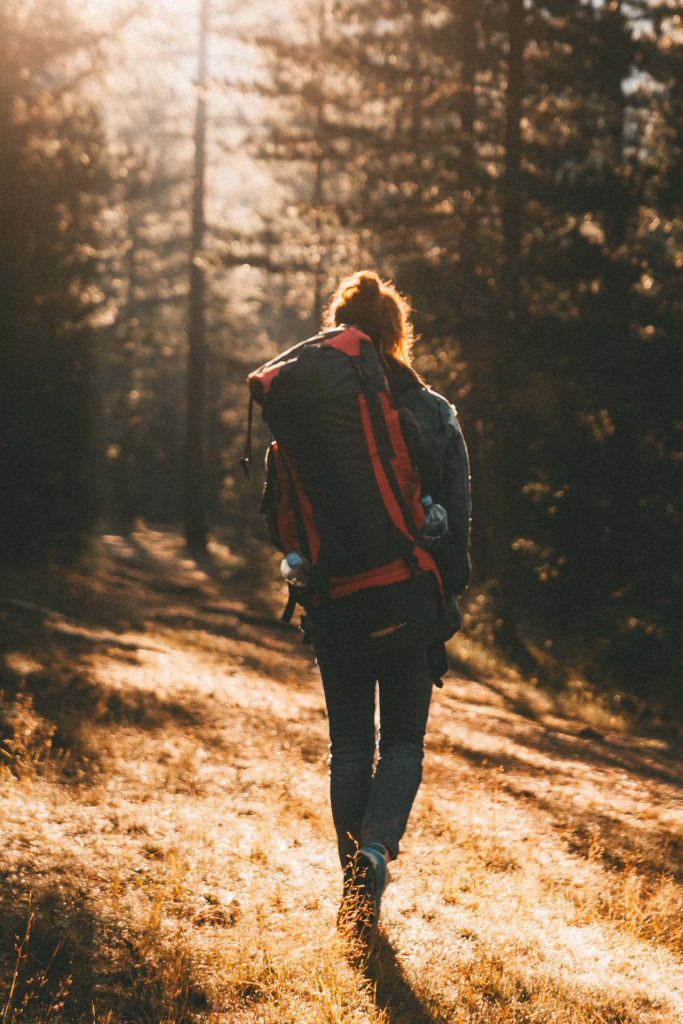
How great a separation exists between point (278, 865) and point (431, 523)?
1936 millimetres

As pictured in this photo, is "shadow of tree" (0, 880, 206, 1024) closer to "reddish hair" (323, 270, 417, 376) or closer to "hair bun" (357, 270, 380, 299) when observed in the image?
"reddish hair" (323, 270, 417, 376)

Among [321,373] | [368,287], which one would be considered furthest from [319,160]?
[321,373]

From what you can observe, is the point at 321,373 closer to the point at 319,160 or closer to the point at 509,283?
the point at 509,283

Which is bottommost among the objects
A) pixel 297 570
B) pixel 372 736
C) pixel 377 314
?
pixel 372 736

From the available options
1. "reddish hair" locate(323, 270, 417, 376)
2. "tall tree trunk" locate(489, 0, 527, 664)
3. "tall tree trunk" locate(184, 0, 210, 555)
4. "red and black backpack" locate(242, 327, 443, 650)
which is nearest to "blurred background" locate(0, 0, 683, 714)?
"tall tree trunk" locate(489, 0, 527, 664)

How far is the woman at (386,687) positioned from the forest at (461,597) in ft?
1.33

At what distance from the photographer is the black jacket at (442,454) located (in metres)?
3.55

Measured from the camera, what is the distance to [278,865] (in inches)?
176

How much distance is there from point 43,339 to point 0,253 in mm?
1466

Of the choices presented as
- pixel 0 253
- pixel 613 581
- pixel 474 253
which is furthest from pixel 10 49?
pixel 613 581

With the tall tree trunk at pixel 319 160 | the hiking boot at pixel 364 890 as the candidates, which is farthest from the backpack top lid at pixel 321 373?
the tall tree trunk at pixel 319 160

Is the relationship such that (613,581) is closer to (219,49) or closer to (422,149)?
(422,149)

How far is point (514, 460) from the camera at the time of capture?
574 inches

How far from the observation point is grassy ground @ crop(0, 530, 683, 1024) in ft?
10.5
